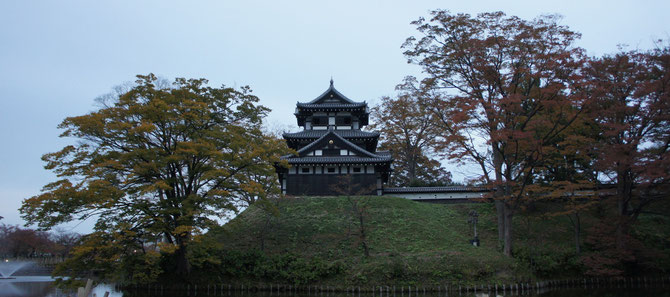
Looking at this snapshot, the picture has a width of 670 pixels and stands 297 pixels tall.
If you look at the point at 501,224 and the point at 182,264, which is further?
the point at 501,224

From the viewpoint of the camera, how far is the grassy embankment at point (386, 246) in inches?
866

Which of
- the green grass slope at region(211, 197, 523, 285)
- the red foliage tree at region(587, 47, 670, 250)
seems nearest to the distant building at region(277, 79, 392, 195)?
the green grass slope at region(211, 197, 523, 285)

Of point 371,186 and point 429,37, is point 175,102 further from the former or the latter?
point 371,186

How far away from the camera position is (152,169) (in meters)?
20.6

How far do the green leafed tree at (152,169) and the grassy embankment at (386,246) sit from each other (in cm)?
215

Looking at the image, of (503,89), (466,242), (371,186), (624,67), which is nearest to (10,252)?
(371,186)

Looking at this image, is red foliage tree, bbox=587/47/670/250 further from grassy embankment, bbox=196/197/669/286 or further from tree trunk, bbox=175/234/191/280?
tree trunk, bbox=175/234/191/280

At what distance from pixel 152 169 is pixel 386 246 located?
13477 mm

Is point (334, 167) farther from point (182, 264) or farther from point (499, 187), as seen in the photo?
point (182, 264)

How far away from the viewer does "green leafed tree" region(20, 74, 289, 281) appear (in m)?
18.9

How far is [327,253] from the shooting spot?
81.6 feet

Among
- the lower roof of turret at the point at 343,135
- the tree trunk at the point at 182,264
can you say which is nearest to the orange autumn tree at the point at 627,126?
the lower roof of turret at the point at 343,135

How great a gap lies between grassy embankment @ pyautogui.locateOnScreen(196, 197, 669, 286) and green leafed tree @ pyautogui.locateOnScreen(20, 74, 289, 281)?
2.15 m

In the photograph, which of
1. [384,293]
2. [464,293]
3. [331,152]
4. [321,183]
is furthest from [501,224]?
[331,152]
